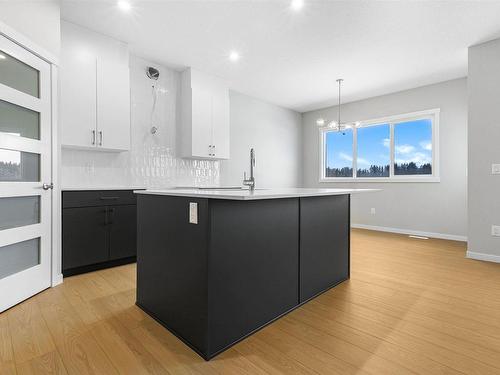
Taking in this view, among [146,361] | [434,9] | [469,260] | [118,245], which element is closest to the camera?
[146,361]

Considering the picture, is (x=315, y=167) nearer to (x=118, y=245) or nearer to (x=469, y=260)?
(x=469, y=260)

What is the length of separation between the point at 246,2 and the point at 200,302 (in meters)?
2.79

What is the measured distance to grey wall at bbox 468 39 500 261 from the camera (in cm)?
337

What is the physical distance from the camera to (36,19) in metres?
2.34

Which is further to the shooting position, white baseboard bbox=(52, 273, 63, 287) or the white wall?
white baseboard bbox=(52, 273, 63, 287)

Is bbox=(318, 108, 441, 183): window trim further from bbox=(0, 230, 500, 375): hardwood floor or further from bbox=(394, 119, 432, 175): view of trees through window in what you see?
bbox=(0, 230, 500, 375): hardwood floor

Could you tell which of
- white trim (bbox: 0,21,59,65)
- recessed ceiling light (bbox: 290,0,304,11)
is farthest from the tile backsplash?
recessed ceiling light (bbox: 290,0,304,11)

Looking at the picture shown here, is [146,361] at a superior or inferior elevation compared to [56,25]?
inferior

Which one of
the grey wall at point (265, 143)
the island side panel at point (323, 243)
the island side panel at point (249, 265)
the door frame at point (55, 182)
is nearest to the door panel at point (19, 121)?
the door frame at point (55, 182)

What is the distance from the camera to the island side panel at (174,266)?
153 centimetres

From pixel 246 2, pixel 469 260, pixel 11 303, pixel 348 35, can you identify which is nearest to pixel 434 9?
pixel 348 35

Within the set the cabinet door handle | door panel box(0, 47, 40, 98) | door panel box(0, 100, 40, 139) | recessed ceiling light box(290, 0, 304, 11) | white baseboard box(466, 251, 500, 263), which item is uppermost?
recessed ceiling light box(290, 0, 304, 11)

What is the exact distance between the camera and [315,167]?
677cm

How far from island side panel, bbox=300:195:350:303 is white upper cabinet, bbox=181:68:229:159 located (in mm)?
2471
